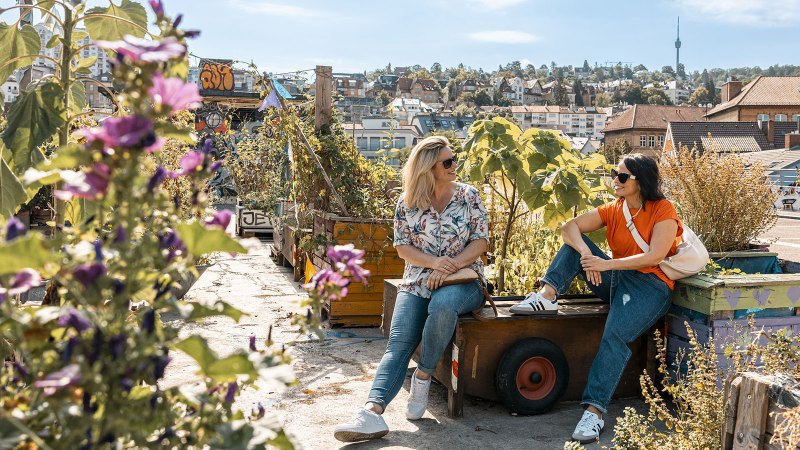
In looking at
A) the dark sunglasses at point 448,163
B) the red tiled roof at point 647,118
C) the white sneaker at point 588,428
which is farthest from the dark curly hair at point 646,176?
the red tiled roof at point 647,118

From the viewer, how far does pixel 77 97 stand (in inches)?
104

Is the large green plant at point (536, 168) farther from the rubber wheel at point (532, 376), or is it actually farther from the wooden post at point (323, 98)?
the wooden post at point (323, 98)

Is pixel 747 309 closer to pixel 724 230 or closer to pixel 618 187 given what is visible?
pixel 618 187

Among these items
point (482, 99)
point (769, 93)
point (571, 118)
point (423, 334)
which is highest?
point (482, 99)

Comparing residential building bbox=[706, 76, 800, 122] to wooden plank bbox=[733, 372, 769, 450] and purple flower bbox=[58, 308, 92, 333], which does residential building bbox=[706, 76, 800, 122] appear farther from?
purple flower bbox=[58, 308, 92, 333]

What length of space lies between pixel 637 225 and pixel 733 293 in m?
0.58

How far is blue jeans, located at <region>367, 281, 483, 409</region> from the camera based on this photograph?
4068 mm

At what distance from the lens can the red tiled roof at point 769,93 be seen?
253 feet

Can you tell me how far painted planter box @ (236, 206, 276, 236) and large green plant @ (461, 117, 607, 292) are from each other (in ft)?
23.4

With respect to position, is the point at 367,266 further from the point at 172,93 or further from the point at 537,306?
the point at 172,93

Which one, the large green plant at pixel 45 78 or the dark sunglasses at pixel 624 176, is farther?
the dark sunglasses at pixel 624 176

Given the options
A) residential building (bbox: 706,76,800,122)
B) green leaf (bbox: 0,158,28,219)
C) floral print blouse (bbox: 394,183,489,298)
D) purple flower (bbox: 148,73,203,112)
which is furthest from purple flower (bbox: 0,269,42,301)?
residential building (bbox: 706,76,800,122)

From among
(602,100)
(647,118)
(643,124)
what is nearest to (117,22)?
(643,124)

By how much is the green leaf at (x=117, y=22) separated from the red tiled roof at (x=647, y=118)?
91.0 m
